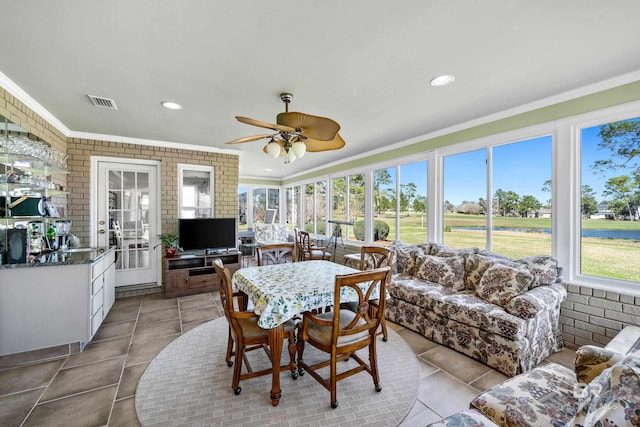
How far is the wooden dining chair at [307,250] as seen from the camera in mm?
5277

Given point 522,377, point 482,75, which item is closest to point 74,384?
point 522,377

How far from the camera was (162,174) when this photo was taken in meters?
4.55

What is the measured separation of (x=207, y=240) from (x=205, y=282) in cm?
69

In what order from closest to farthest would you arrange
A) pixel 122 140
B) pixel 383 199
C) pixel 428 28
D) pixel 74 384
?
pixel 428 28, pixel 74 384, pixel 122 140, pixel 383 199

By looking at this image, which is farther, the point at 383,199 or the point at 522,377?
the point at 383,199

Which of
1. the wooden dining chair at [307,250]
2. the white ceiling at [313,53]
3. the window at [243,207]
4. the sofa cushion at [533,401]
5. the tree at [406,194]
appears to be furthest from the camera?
the window at [243,207]

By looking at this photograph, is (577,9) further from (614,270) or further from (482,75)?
(614,270)

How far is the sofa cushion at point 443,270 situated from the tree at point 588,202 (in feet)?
4.05

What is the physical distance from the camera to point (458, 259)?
334 centimetres

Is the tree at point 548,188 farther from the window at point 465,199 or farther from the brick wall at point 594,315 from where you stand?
the brick wall at point 594,315

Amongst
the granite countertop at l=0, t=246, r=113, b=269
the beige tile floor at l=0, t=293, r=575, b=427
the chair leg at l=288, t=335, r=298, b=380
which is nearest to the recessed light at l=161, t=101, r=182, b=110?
the granite countertop at l=0, t=246, r=113, b=269

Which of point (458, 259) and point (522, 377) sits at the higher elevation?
point (458, 259)

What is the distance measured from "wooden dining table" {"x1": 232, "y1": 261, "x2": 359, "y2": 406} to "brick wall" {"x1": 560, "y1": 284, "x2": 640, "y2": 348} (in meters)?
2.29

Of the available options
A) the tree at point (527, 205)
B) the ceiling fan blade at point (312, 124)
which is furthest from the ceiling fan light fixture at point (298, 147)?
the tree at point (527, 205)
